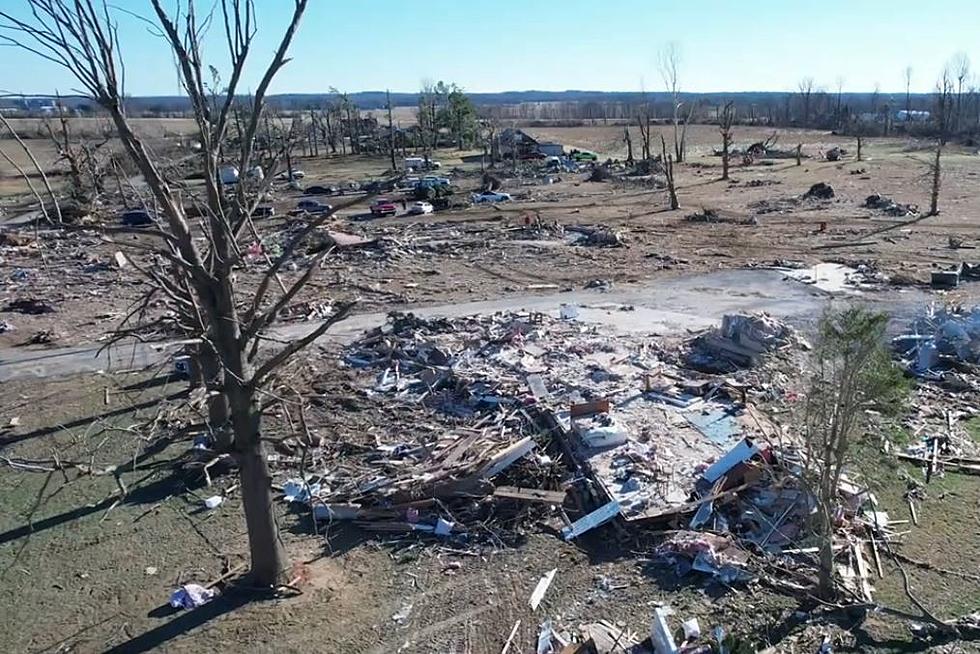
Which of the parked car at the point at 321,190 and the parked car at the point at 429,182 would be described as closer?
the parked car at the point at 429,182

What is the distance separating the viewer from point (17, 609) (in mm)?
8719

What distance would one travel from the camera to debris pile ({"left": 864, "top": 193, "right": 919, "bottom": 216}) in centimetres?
3057

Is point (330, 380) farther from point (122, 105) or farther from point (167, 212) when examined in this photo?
point (122, 105)

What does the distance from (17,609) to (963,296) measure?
2070 cm

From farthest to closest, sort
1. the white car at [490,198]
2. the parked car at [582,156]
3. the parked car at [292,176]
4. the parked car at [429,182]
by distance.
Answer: the parked car at [582,156] < the parked car at [292,176] < the parked car at [429,182] < the white car at [490,198]

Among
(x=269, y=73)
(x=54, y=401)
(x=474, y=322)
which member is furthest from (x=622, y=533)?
(x=54, y=401)

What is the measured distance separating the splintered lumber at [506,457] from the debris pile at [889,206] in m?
25.3

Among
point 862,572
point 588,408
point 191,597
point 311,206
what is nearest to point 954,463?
point 862,572

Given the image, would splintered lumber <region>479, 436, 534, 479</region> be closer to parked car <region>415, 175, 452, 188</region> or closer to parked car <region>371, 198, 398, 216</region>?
parked car <region>371, 198, 398, 216</region>

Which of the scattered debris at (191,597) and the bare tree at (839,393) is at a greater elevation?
the bare tree at (839,393)

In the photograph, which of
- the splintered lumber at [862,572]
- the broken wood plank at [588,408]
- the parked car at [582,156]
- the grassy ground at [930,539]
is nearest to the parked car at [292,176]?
the parked car at [582,156]

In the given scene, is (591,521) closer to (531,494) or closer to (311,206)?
(531,494)

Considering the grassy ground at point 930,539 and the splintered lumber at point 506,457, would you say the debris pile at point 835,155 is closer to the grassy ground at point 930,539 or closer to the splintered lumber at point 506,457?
the grassy ground at point 930,539

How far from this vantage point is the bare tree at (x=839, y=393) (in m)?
7.35
